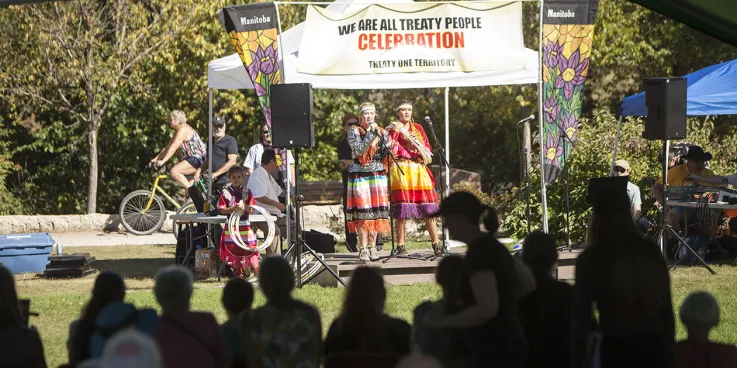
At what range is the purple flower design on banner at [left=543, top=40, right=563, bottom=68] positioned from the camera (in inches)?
Result: 422

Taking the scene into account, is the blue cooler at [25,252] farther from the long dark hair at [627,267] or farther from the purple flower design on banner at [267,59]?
the long dark hair at [627,267]

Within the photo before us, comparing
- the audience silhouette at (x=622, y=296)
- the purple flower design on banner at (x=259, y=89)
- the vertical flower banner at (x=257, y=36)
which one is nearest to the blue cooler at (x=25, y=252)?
the purple flower design on banner at (x=259, y=89)

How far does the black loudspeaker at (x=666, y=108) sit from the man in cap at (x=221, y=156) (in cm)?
515

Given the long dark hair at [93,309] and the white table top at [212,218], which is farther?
the white table top at [212,218]

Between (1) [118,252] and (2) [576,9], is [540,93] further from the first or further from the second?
(1) [118,252]

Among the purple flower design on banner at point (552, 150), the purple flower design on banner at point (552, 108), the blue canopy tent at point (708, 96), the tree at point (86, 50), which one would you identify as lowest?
the purple flower design on banner at point (552, 150)

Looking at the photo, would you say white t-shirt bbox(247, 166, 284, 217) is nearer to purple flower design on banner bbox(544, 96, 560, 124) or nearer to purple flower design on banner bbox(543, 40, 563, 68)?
purple flower design on banner bbox(544, 96, 560, 124)

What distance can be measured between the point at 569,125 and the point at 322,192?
841cm

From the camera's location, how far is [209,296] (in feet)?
31.0

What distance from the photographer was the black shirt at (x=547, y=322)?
464 centimetres

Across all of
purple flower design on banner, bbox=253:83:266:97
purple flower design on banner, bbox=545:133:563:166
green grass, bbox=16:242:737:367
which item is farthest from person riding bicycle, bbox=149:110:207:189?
purple flower design on banner, bbox=545:133:563:166

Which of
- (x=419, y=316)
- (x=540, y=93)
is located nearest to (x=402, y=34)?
(x=540, y=93)

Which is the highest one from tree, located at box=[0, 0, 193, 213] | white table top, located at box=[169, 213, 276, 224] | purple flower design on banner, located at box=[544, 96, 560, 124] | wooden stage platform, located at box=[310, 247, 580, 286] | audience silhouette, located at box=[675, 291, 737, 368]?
tree, located at box=[0, 0, 193, 213]

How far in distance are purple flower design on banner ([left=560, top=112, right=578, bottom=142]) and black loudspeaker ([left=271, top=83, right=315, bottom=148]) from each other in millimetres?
2910
